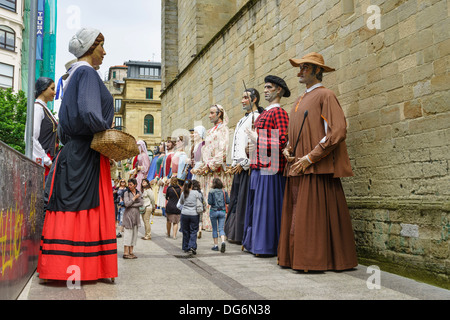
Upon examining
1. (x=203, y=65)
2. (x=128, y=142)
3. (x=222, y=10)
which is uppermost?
(x=222, y=10)

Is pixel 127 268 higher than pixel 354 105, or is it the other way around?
pixel 354 105

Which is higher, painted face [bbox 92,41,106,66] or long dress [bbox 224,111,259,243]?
painted face [bbox 92,41,106,66]

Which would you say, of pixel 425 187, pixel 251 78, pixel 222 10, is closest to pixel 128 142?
pixel 425 187

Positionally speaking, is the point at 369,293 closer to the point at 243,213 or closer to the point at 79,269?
the point at 79,269

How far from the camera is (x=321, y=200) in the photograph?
5391 millimetres

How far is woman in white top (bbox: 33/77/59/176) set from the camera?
5.58m

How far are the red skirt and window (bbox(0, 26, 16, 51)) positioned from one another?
3535 centimetres

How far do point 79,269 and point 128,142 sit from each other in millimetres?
1217

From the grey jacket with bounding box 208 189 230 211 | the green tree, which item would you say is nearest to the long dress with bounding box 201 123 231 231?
the grey jacket with bounding box 208 189 230 211

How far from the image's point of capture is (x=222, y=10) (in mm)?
16969

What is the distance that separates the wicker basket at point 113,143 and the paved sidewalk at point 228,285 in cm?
121

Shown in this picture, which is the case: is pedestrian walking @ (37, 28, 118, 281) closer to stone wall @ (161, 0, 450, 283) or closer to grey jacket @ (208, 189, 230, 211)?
stone wall @ (161, 0, 450, 283)

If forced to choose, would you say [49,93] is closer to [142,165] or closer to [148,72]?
[142,165]

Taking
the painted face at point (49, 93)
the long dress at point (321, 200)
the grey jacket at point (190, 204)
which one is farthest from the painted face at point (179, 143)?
the long dress at point (321, 200)
